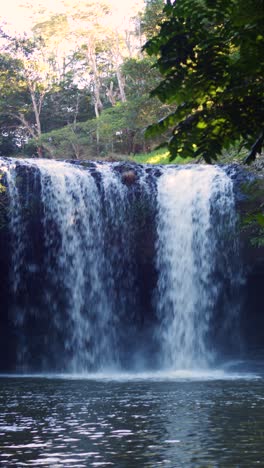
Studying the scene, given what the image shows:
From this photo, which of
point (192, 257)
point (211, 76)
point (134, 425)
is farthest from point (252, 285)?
point (211, 76)

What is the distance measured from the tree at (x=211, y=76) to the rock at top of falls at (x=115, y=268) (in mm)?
18239

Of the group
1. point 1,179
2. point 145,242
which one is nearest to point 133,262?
point 145,242

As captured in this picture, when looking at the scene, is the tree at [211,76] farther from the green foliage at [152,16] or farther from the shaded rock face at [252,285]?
the green foliage at [152,16]

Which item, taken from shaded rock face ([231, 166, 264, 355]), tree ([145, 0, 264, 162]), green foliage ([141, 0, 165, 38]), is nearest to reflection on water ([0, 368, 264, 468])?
tree ([145, 0, 264, 162])

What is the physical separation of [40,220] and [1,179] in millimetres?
1594

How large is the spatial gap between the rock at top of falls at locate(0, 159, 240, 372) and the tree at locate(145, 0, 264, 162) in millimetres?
18239

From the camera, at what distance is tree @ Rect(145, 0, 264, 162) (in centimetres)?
300

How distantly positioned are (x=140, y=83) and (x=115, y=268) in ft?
45.5

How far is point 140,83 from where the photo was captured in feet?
111

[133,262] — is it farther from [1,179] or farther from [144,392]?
[144,392]

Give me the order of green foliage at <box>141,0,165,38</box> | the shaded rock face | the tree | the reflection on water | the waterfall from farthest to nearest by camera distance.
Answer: green foliage at <box>141,0,165,38</box>
the shaded rock face
the waterfall
the reflection on water
the tree

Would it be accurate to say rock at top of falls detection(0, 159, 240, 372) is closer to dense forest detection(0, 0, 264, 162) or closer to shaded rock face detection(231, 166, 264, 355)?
shaded rock face detection(231, 166, 264, 355)

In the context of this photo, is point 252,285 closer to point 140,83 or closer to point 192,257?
point 192,257

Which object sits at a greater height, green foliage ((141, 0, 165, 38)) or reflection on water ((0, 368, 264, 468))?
green foliage ((141, 0, 165, 38))
